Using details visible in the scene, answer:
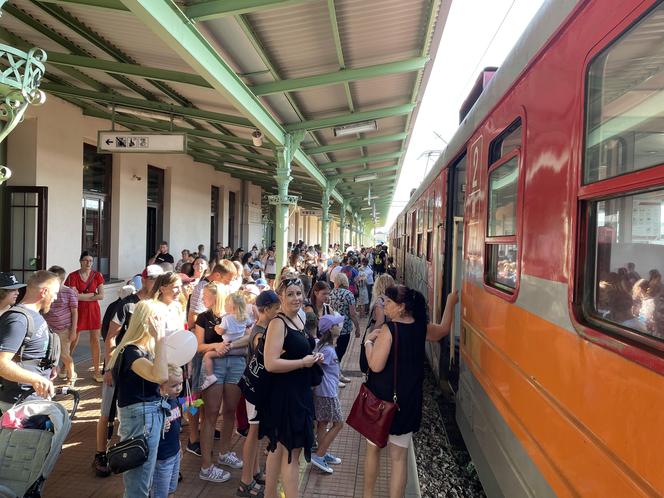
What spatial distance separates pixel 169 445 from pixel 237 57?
17.6ft

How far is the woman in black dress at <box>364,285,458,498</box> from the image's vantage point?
3182 millimetres

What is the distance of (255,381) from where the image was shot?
3.13m

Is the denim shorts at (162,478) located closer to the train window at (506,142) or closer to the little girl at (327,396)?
the little girl at (327,396)

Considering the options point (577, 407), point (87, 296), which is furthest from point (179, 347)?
point (87, 296)

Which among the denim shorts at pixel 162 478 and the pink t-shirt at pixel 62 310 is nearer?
the denim shorts at pixel 162 478

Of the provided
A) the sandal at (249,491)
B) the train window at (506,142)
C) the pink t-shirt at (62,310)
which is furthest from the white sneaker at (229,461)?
the train window at (506,142)

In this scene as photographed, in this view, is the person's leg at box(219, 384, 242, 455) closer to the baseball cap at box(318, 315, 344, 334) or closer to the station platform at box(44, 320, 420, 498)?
the station platform at box(44, 320, 420, 498)

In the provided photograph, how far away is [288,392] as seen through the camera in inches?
121

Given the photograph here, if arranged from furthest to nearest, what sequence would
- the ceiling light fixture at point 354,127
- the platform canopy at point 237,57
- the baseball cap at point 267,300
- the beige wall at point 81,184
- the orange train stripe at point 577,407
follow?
1. the ceiling light fixture at point 354,127
2. the beige wall at point 81,184
3. the platform canopy at point 237,57
4. the baseball cap at point 267,300
5. the orange train stripe at point 577,407

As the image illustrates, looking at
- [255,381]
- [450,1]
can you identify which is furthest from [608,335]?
[450,1]

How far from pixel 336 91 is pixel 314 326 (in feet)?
20.1

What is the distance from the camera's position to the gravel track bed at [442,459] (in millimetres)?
3887

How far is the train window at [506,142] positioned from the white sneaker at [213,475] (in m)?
3.16

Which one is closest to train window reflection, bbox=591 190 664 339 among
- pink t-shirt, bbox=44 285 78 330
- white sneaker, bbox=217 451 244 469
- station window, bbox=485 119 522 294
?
station window, bbox=485 119 522 294
